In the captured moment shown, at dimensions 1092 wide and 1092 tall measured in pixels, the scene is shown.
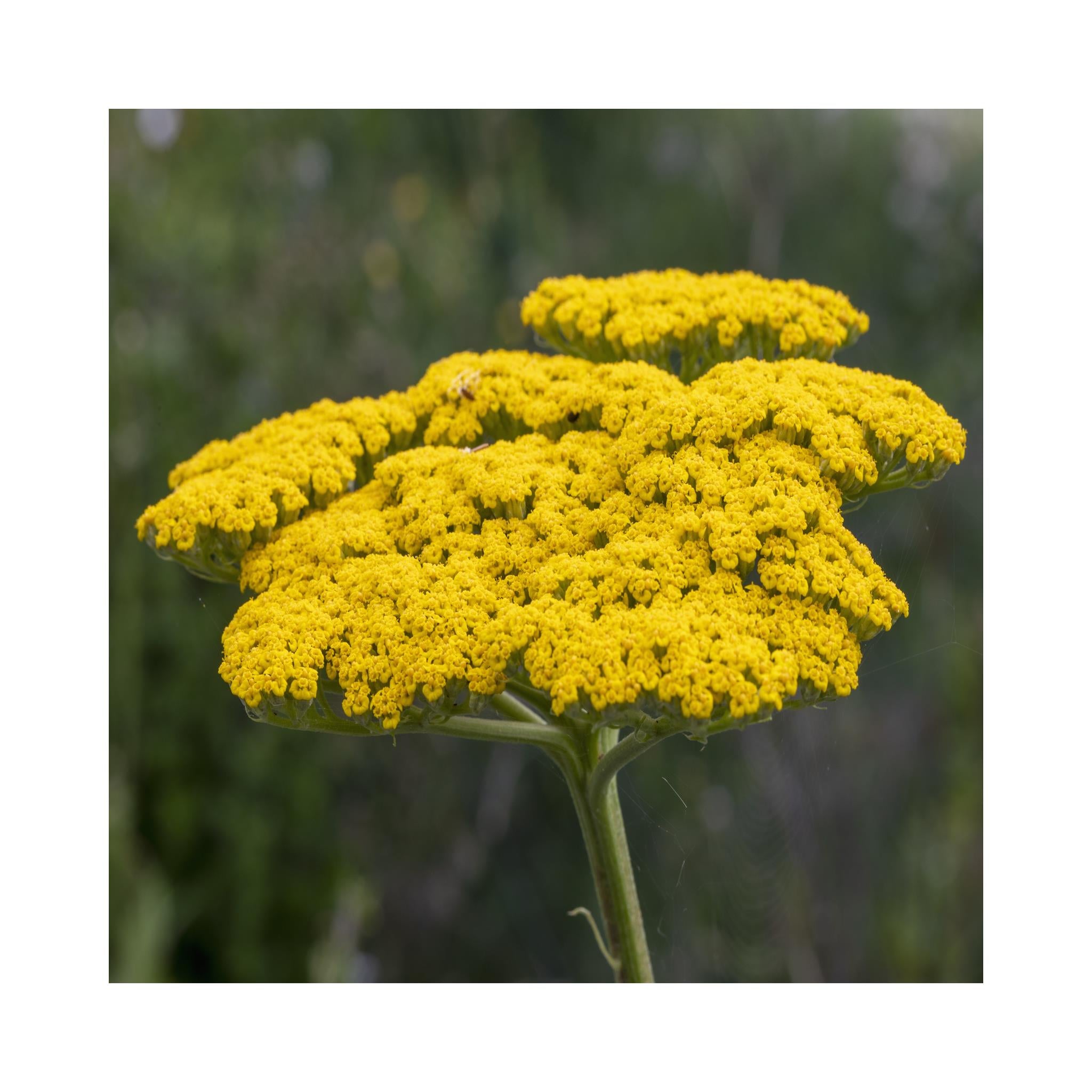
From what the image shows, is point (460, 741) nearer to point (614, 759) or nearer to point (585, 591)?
point (614, 759)

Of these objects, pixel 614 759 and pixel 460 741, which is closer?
pixel 614 759

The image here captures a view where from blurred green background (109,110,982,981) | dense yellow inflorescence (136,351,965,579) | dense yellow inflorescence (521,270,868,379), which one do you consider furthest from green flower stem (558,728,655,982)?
blurred green background (109,110,982,981)

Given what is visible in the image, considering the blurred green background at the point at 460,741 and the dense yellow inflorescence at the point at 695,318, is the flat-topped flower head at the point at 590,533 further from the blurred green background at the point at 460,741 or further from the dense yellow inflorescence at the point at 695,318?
the blurred green background at the point at 460,741

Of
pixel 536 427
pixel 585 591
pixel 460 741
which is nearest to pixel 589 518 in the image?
pixel 585 591

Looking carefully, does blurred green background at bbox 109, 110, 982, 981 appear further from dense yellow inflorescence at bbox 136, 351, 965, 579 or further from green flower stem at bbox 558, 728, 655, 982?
dense yellow inflorescence at bbox 136, 351, 965, 579

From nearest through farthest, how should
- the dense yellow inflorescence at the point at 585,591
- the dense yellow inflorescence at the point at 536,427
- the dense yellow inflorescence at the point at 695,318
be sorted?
the dense yellow inflorescence at the point at 585,591, the dense yellow inflorescence at the point at 536,427, the dense yellow inflorescence at the point at 695,318

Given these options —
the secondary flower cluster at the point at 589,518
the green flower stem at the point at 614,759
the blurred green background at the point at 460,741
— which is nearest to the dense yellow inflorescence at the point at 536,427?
the secondary flower cluster at the point at 589,518

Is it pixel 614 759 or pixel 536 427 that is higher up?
pixel 536 427

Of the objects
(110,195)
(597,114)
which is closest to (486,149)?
(597,114)

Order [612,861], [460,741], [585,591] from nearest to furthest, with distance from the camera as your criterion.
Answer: [585,591], [612,861], [460,741]
